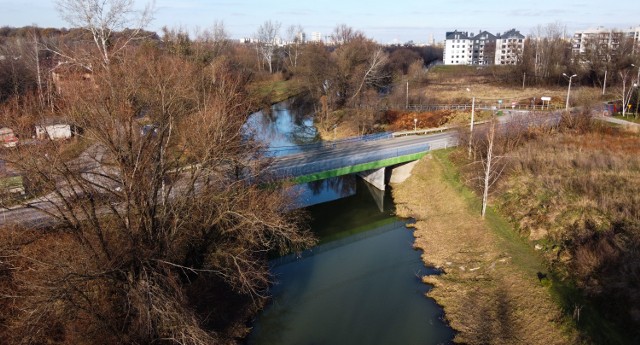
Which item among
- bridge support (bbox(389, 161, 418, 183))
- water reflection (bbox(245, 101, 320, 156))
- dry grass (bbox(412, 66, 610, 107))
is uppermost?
dry grass (bbox(412, 66, 610, 107))

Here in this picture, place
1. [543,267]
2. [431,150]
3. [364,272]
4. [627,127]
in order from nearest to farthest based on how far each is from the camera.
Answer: [543,267], [364,272], [431,150], [627,127]

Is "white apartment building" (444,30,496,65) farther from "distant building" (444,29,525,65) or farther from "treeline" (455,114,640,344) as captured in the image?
"treeline" (455,114,640,344)

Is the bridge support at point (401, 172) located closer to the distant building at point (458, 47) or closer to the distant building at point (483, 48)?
the distant building at point (483, 48)

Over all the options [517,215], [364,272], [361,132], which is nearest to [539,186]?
[517,215]

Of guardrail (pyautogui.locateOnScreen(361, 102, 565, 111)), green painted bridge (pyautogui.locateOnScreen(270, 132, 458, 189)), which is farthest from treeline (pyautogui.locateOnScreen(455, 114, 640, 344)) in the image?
guardrail (pyautogui.locateOnScreen(361, 102, 565, 111))

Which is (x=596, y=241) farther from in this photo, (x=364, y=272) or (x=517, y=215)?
(x=364, y=272)

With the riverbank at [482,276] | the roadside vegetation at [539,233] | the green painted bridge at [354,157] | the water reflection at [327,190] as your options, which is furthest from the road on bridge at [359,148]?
the riverbank at [482,276]

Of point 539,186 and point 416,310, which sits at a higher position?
point 539,186
